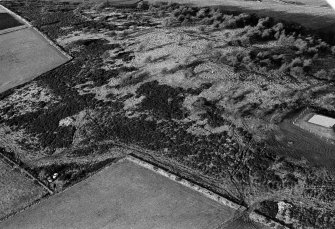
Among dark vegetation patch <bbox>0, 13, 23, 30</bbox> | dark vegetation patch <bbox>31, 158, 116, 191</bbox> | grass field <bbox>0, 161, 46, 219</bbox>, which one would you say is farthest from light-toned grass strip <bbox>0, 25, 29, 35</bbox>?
dark vegetation patch <bbox>31, 158, 116, 191</bbox>

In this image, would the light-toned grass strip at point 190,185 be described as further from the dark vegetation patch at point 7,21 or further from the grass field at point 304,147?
the dark vegetation patch at point 7,21

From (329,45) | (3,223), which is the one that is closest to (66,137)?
(3,223)

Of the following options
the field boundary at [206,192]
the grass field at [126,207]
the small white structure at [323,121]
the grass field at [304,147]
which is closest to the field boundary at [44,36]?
the field boundary at [206,192]

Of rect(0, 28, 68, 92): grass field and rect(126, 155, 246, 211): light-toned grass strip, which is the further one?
rect(0, 28, 68, 92): grass field

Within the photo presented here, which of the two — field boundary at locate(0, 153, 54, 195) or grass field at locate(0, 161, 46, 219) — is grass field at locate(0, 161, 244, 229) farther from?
field boundary at locate(0, 153, 54, 195)

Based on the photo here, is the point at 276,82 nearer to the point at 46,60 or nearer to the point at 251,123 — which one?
the point at 251,123
